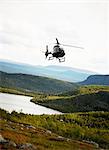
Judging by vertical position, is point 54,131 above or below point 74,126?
above

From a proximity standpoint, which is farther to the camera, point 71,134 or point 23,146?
point 71,134

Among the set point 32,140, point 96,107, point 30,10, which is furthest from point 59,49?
point 96,107

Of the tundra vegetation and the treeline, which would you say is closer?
the tundra vegetation

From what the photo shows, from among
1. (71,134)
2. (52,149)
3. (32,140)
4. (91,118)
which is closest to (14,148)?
(52,149)

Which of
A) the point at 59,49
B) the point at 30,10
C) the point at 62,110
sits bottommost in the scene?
the point at 62,110

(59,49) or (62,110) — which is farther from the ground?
(59,49)

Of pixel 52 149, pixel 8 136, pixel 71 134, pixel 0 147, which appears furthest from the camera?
pixel 71 134

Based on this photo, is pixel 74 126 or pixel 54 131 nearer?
pixel 54 131

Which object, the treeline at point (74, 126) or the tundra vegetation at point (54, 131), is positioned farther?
the treeline at point (74, 126)

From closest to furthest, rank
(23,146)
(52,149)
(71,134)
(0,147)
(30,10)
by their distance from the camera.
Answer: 1. (0,147)
2. (23,146)
3. (52,149)
4. (30,10)
5. (71,134)

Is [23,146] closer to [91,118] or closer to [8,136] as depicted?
[8,136]
